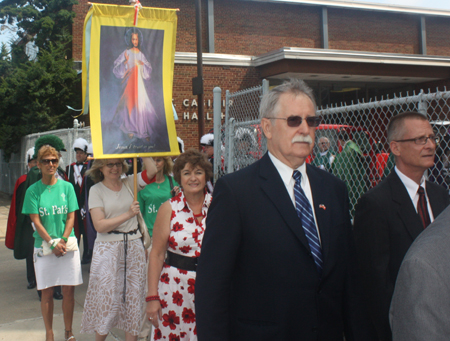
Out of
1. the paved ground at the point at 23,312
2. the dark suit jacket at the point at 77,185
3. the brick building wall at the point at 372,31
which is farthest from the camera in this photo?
the brick building wall at the point at 372,31

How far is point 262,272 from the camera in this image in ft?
6.30

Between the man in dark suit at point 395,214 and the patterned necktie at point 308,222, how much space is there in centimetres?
76

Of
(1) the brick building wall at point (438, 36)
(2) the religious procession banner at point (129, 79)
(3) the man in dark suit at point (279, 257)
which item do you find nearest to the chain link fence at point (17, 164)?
(2) the religious procession banner at point (129, 79)

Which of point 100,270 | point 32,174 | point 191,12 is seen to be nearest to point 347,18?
point 191,12

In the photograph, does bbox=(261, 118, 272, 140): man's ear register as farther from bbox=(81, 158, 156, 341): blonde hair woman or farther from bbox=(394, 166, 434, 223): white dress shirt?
bbox=(81, 158, 156, 341): blonde hair woman

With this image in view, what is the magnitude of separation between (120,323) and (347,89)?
719 inches

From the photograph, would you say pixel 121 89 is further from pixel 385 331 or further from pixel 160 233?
pixel 385 331

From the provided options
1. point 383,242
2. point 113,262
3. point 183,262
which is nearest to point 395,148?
point 383,242

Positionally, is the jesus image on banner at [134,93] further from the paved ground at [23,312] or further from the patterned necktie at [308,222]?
the patterned necktie at [308,222]

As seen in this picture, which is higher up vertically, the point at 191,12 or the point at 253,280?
the point at 191,12

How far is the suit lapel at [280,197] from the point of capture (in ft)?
6.30

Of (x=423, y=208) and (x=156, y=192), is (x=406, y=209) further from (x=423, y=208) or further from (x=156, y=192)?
(x=156, y=192)

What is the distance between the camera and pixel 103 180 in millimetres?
4445

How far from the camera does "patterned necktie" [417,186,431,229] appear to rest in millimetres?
2719
